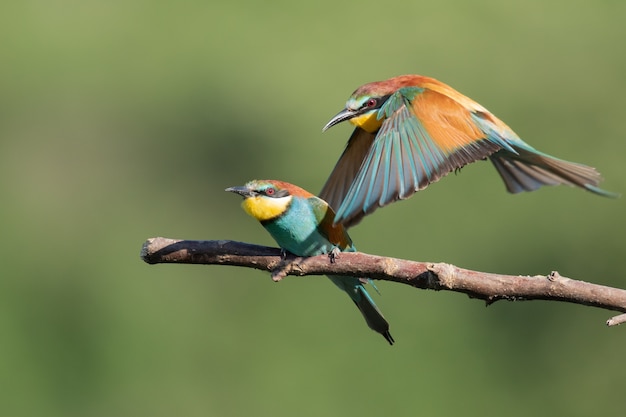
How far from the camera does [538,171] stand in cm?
247

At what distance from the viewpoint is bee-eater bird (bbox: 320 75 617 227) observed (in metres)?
2.04

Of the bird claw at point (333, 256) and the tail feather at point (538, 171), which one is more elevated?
the bird claw at point (333, 256)

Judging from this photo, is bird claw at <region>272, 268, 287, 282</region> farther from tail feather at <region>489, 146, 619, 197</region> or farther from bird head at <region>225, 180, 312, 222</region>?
tail feather at <region>489, 146, 619, 197</region>

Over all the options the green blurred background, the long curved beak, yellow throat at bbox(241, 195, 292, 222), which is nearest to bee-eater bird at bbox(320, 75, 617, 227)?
the long curved beak

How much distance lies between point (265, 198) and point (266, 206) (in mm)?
16

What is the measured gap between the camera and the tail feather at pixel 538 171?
2.35 m

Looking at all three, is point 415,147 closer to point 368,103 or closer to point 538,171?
point 368,103

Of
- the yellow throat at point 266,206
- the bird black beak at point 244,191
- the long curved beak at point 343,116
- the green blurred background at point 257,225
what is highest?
the long curved beak at point 343,116

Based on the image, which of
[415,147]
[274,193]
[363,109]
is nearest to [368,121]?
[363,109]

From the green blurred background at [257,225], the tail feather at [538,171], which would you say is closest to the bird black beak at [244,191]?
the tail feather at [538,171]

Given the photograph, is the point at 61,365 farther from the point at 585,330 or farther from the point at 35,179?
the point at 585,330

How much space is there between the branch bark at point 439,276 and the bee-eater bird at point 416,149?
155 mm

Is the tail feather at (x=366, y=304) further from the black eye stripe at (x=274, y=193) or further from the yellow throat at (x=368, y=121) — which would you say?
the yellow throat at (x=368, y=121)

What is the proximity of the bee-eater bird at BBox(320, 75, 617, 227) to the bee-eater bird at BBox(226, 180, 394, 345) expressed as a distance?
1.9 inches
